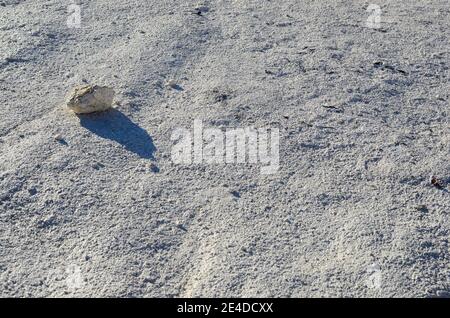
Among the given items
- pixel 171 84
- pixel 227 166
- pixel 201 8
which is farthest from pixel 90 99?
pixel 201 8

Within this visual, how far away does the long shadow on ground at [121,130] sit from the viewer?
138 inches

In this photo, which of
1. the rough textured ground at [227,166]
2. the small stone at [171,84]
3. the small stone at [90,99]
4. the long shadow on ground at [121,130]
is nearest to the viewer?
the rough textured ground at [227,166]

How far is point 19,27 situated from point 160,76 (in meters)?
1.01

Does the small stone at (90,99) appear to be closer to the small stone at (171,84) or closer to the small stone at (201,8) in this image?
the small stone at (171,84)

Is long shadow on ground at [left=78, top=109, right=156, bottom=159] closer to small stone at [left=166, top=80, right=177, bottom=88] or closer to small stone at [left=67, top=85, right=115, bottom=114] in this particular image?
small stone at [left=67, top=85, right=115, bottom=114]

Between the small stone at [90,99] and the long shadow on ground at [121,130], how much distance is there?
0.11ft

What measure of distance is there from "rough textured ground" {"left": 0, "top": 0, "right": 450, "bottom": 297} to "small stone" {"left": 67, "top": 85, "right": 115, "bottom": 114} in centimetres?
5

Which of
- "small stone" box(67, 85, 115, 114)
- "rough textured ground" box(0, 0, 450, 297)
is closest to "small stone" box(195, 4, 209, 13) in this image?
"rough textured ground" box(0, 0, 450, 297)

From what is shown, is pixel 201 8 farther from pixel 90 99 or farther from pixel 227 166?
pixel 227 166

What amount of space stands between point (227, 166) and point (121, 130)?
1.81 feet

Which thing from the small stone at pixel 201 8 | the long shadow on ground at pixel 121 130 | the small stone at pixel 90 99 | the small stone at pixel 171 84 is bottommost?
the small stone at pixel 201 8

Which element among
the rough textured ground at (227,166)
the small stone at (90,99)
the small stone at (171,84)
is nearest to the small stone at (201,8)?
the rough textured ground at (227,166)
